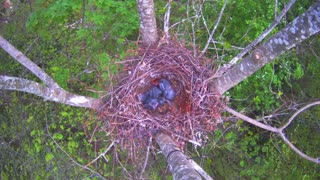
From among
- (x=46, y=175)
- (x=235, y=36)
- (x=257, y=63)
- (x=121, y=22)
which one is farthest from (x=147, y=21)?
(x=46, y=175)

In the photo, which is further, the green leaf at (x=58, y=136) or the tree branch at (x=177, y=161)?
the green leaf at (x=58, y=136)

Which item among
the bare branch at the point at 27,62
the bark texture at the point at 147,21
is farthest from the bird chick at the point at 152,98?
the bare branch at the point at 27,62

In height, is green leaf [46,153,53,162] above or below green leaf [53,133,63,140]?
below

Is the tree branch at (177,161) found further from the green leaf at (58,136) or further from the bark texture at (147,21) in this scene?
the green leaf at (58,136)

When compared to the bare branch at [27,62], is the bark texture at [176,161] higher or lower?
lower

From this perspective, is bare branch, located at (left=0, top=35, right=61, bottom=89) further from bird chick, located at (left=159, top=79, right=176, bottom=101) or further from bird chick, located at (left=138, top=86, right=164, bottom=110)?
bird chick, located at (left=159, top=79, right=176, bottom=101)

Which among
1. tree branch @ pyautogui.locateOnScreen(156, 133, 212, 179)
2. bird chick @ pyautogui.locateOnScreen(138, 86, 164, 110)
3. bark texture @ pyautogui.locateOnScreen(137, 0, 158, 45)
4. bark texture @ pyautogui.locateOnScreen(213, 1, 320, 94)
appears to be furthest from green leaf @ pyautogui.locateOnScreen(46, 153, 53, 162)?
bark texture @ pyautogui.locateOnScreen(213, 1, 320, 94)
